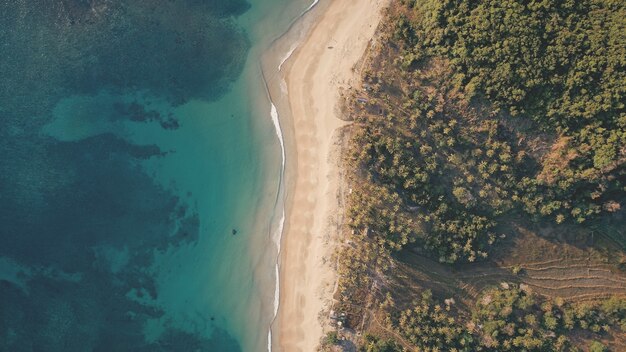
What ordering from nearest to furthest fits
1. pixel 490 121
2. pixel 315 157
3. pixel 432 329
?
pixel 490 121 → pixel 432 329 → pixel 315 157

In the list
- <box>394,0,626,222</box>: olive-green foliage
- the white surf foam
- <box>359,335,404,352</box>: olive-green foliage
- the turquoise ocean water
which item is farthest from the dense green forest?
the turquoise ocean water

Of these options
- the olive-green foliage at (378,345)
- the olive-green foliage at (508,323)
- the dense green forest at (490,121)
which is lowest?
the olive-green foliage at (508,323)

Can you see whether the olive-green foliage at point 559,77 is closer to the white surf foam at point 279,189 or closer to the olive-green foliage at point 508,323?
the olive-green foliage at point 508,323

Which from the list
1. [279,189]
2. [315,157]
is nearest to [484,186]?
[315,157]

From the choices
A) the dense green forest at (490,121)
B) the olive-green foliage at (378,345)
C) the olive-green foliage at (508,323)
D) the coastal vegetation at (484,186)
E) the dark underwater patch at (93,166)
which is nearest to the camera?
the dense green forest at (490,121)

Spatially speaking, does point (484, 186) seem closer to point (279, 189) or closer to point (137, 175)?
point (279, 189)

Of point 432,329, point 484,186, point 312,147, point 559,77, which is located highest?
point 312,147

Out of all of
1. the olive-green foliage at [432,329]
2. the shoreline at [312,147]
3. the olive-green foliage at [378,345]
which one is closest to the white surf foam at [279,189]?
the shoreline at [312,147]
